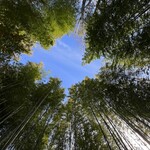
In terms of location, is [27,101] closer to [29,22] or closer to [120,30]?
[29,22]

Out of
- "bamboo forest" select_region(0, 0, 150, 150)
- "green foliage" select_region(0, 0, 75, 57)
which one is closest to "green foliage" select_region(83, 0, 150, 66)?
"bamboo forest" select_region(0, 0, 150, 150)

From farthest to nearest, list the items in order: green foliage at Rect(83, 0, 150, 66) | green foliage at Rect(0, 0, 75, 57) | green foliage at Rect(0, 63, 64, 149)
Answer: green foliage at Rect(0, 63, 64, 149) < green foliage at Rect(0, 0, 75, 57) < green foliage at Rect(83, 0, 150, 66)

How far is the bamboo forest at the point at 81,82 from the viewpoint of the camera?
5.06 m

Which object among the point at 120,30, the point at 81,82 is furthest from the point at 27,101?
the point at 120,30

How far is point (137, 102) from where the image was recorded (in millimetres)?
5891

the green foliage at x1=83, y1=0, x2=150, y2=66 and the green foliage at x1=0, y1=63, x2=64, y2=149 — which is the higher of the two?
the green foliage at x1=0, y1=63, x2=64, y2=149

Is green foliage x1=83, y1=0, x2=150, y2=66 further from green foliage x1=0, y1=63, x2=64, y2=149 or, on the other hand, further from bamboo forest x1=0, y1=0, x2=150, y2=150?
green foliage x1=0, y1=63, x2=64, y2=149

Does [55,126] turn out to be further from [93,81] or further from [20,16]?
[20,16]

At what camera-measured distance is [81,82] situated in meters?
7.58

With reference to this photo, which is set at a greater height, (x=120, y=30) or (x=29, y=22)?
(x=29, y=22)

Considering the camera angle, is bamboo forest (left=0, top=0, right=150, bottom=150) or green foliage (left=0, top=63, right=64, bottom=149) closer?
bamboo forest (left=0, top=0, right=150, bottom=150)

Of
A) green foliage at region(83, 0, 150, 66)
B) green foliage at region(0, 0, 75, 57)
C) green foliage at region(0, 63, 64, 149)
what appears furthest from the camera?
green foliage at region(0, 63, 64, 149)

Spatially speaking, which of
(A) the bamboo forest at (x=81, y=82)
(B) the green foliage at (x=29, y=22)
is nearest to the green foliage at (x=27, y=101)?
(A) the bamboo forest at (x=81, y=82)

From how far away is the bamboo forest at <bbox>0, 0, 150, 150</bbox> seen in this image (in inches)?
199
